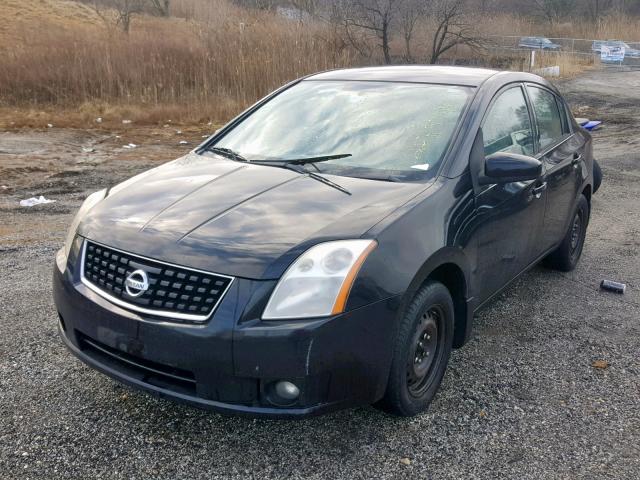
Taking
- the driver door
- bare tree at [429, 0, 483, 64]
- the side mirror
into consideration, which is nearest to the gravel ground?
the driver door

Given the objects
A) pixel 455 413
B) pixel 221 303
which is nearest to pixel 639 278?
pixel 455 413

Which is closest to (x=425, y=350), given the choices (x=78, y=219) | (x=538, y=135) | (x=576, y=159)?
(x=78, y=219)

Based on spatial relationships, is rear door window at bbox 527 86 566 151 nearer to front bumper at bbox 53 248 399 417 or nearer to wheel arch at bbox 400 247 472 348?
wheel arch at bbox 400 247 472 348

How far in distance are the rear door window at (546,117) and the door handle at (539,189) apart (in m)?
0.33

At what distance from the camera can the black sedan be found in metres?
2.45

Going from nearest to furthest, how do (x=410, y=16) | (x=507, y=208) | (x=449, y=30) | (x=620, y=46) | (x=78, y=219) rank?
(x=78, y=219), (x=507, y=208), (x=410, y=16), (x=449, y=30), (x=620, y=46)

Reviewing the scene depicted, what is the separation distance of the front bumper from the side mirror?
1181 millimetres

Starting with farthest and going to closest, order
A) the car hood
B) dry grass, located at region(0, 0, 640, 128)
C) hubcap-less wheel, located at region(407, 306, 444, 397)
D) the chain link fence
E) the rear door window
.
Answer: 1. the chain link fence
2. dry grass, located at region(0, 0, 640, 128)
3. the rear door window
4. hubcap-less wheel, located at region(407, 306, 444, 397)
5. the car hood

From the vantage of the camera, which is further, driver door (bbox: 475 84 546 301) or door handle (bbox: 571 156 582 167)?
door handle (bbox: 571 156 582 167)

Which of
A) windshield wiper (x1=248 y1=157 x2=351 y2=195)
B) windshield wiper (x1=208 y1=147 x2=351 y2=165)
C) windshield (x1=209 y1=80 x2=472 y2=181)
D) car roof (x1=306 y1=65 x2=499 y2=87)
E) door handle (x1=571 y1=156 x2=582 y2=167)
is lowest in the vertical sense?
door handle (x1=571 y1=156 x2=582 y2=167)

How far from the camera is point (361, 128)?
3.65 metres

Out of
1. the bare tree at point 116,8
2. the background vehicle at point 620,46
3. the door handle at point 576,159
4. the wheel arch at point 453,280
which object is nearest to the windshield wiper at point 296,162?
the wheel arch at point 453,280

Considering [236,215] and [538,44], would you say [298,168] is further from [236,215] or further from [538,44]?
[538,44]

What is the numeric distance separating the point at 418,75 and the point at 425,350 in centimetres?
191
